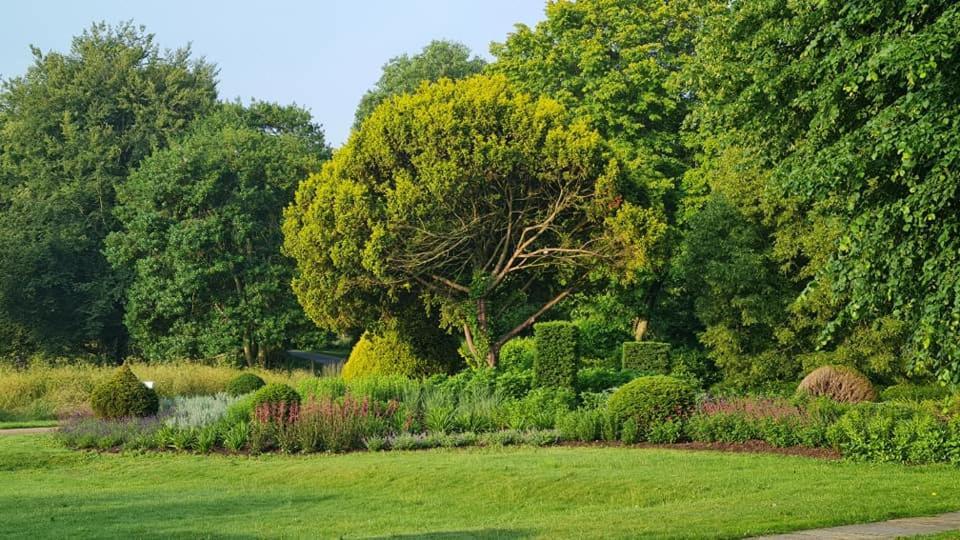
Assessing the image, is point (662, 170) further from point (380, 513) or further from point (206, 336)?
point (380, 513)

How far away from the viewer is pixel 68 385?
30.9m

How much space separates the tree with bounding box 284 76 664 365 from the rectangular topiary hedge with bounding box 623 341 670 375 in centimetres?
210

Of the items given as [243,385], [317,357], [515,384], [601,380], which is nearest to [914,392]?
[601,380]

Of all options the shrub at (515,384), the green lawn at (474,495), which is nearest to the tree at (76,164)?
the shrub at (515,384)

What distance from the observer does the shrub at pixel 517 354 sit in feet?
107

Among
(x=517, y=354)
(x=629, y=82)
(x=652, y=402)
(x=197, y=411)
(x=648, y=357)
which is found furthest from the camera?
(x=629, y=82)

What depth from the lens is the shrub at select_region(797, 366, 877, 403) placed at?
24719 millimetres

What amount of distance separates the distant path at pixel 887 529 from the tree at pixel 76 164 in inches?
1503

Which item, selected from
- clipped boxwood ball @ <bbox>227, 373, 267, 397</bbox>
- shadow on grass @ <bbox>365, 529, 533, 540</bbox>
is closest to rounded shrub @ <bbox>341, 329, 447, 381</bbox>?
clipped boxwood ball @ <bbox>227, 373, 267, 397</bbox>

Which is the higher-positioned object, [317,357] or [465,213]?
[465,213]

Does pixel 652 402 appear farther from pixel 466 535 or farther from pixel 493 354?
pixel 493 354

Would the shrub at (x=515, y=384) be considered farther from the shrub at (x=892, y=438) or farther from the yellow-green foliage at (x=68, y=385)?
the yellow-green foliage at (x=68, y=385)

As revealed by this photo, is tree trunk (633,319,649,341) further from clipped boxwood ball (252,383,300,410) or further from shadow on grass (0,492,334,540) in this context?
shadow on grass (0,492,334,540)

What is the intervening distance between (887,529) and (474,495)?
5.41 m
